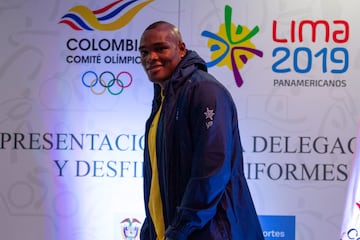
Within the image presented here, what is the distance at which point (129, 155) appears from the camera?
10.8ft

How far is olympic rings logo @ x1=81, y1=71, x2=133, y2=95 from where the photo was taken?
330cm

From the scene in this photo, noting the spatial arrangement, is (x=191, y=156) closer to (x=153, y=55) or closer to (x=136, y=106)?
(x=153, y=55)

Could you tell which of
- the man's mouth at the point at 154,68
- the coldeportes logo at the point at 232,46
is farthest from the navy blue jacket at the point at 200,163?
the coldeportes logo at the point at 232,46

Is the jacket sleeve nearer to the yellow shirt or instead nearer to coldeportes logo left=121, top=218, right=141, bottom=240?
the yellow shirt

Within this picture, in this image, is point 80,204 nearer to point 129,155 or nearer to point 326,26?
point 129,155

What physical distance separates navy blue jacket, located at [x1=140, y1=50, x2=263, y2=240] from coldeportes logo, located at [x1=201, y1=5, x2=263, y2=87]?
A: 118 centimetres

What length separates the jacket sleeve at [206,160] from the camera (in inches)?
72.4

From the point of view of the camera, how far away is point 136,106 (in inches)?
130

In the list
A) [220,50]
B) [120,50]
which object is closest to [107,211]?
[120,50]

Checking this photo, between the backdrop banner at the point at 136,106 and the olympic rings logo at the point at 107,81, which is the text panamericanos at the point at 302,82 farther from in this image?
the olympic rings logo at the point at 107,81

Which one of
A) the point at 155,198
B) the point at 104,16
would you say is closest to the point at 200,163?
the point at 155,198

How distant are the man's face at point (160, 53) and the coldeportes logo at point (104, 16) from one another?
1.17 meters

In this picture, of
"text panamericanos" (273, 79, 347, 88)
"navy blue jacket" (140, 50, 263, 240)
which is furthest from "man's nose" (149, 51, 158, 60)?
"text panamericanos" (273, 79, 347, 88)

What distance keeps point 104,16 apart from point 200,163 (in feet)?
5.65
